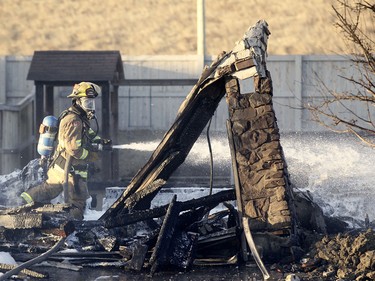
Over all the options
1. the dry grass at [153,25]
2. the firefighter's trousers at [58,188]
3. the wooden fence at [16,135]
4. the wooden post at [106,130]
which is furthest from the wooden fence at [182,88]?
the dry grass at [153,25]

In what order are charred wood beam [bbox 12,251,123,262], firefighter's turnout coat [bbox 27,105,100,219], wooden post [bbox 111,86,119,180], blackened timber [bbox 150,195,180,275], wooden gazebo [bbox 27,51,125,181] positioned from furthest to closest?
wooden post [bbox 111,86,119,180] → wooden gazebo [bbox 27,51,125,181] → firefighter's turnout coat [bbox 27,105,100,219] → charred wood beam [bbox 12,251,123,262] → blackened timber [bbox 150,195,180,275]

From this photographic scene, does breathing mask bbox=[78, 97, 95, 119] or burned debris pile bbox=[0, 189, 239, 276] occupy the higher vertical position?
breathing mask bbox=[78, 97, 95, 119]

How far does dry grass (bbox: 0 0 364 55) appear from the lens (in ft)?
171

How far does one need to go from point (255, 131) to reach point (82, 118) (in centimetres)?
341

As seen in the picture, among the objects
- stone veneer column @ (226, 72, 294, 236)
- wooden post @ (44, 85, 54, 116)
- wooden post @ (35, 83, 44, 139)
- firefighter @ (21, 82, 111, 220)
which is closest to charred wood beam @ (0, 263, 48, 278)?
stone veneer column @ (226, 72, 294, 236)

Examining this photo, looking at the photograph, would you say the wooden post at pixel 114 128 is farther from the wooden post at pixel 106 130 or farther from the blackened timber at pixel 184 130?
the blackened timber at pixel 184 130

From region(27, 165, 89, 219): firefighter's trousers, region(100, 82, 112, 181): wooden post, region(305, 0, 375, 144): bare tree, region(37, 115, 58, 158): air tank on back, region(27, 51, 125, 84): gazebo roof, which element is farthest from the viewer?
region(27, 51, 125, 84): gazebo roof

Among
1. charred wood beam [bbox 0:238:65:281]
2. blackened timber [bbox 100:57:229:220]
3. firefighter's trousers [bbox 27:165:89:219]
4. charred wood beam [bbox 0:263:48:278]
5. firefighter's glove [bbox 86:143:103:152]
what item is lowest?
charred wood beam [bbox 0:263:48:278]

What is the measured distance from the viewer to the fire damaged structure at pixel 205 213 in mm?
10859

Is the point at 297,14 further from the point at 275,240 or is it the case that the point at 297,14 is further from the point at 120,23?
the point at 275,240

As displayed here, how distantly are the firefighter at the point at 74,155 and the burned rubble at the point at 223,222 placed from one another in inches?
52.5

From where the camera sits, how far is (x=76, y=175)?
13922 mm

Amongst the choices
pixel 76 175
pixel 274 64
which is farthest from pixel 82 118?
pixel 274 64

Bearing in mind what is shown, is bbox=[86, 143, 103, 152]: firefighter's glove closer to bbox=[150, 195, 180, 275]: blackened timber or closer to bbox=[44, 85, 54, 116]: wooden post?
bbox=[150, 195, 180, 275]: blackened timber
